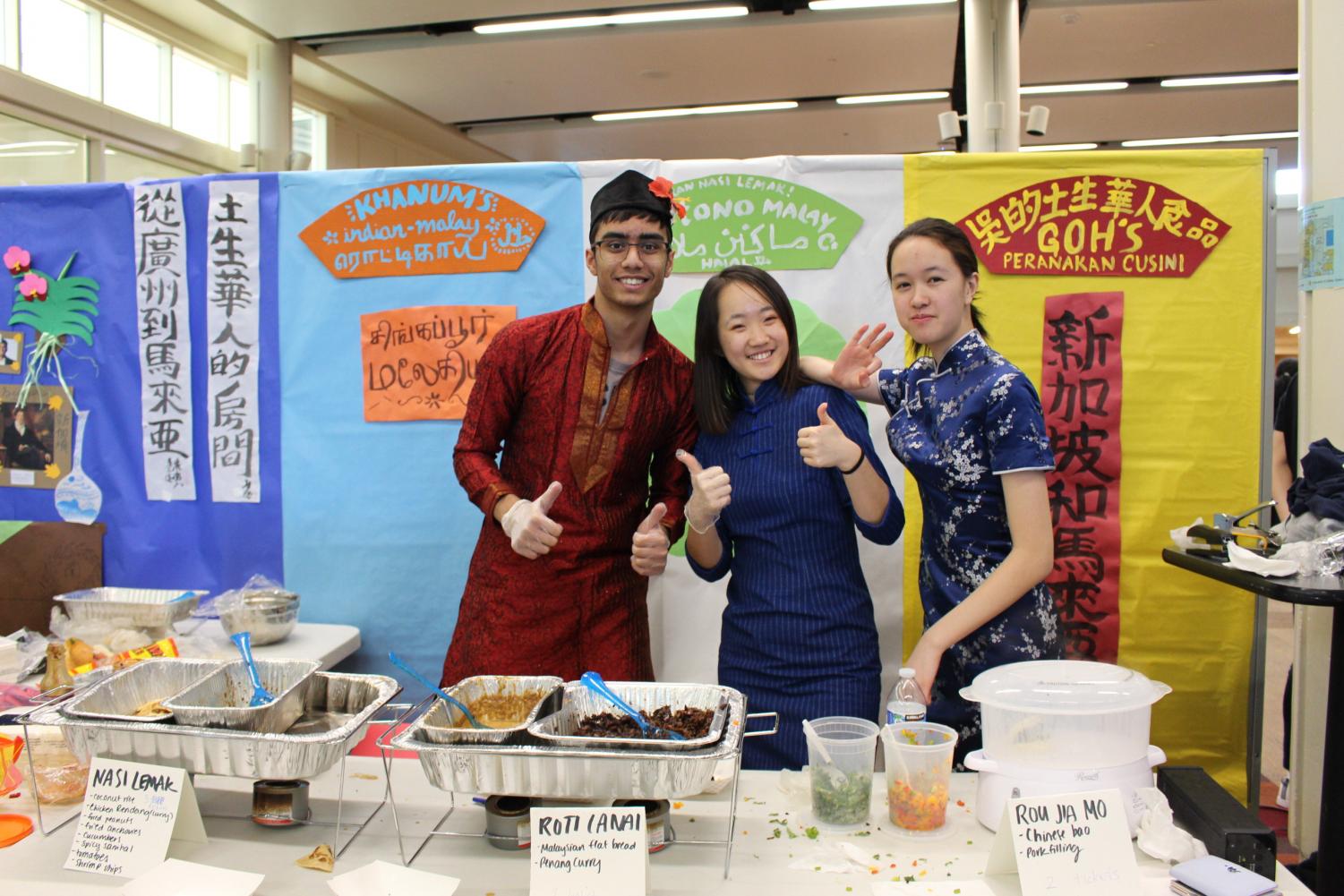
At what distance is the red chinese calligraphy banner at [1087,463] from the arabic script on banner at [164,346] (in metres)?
2.58

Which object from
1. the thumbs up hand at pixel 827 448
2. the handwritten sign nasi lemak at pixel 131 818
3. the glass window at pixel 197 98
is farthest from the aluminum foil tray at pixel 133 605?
the glass window at pixel 197 98

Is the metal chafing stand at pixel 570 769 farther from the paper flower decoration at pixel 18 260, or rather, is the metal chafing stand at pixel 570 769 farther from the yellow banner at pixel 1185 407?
the paper flower decoration at pixel 18 260

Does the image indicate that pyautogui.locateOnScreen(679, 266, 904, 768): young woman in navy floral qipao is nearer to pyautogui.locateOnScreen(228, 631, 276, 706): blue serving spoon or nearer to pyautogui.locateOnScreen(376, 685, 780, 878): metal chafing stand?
pyautogui.locateOnScreen(376, 685, 780, 878): metal chafing stand

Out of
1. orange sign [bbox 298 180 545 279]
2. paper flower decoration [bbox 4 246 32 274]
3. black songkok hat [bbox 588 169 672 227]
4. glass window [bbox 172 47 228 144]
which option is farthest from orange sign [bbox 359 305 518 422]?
glass window [bbox 172 47 228 144]

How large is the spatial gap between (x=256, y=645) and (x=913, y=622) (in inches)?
72.8

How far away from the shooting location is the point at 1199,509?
261 centimetres

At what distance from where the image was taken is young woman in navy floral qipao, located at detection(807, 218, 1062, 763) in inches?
68.1

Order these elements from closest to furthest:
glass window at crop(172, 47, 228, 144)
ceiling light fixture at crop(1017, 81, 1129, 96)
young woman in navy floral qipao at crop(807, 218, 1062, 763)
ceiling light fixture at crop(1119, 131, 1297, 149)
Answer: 1. young woman in navy floral qipao at crop(807, 218, 1062, 763)
2. glass window at crop(172, 47, 228, 144)
3. ceiling light fixture at crop(1017, 81, 1129, 96)
4. ceiling light fixture at crop(1119, 131, 1297, 149)

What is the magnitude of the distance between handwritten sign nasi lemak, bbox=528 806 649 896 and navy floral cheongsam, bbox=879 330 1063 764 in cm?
92

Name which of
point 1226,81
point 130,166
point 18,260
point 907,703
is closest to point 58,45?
point 130,166

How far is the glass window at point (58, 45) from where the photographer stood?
4.94 m

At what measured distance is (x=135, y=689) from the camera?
148 cm

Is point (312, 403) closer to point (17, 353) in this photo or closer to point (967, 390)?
point (17, 353)

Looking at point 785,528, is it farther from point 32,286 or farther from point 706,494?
point 32,286
